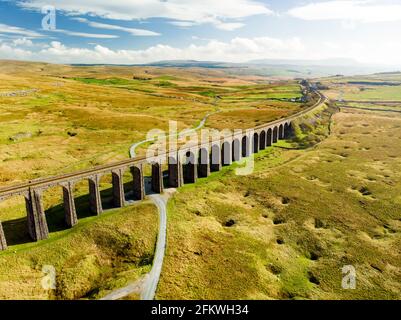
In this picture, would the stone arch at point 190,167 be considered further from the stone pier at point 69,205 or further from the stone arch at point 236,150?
the stone pier at point 69,205

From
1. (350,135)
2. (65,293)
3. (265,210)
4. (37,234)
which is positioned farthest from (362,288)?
(350,135)

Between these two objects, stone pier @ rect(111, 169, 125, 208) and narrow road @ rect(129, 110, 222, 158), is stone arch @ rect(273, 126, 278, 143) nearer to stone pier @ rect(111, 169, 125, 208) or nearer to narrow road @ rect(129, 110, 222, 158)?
narrow road @ rect(129, 110, 222, 158)

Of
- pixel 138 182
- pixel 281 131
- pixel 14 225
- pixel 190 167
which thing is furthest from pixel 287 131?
pixel 14 225

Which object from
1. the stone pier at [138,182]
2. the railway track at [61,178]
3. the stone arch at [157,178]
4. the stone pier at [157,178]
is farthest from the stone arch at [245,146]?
the stone pier at [138,182]

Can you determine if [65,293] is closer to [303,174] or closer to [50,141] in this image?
[303,174]

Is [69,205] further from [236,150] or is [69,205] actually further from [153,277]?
[236,150]

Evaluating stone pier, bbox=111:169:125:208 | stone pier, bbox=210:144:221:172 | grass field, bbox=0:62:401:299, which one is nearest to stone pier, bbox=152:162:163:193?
grass field, bbox=0:62:401:299
